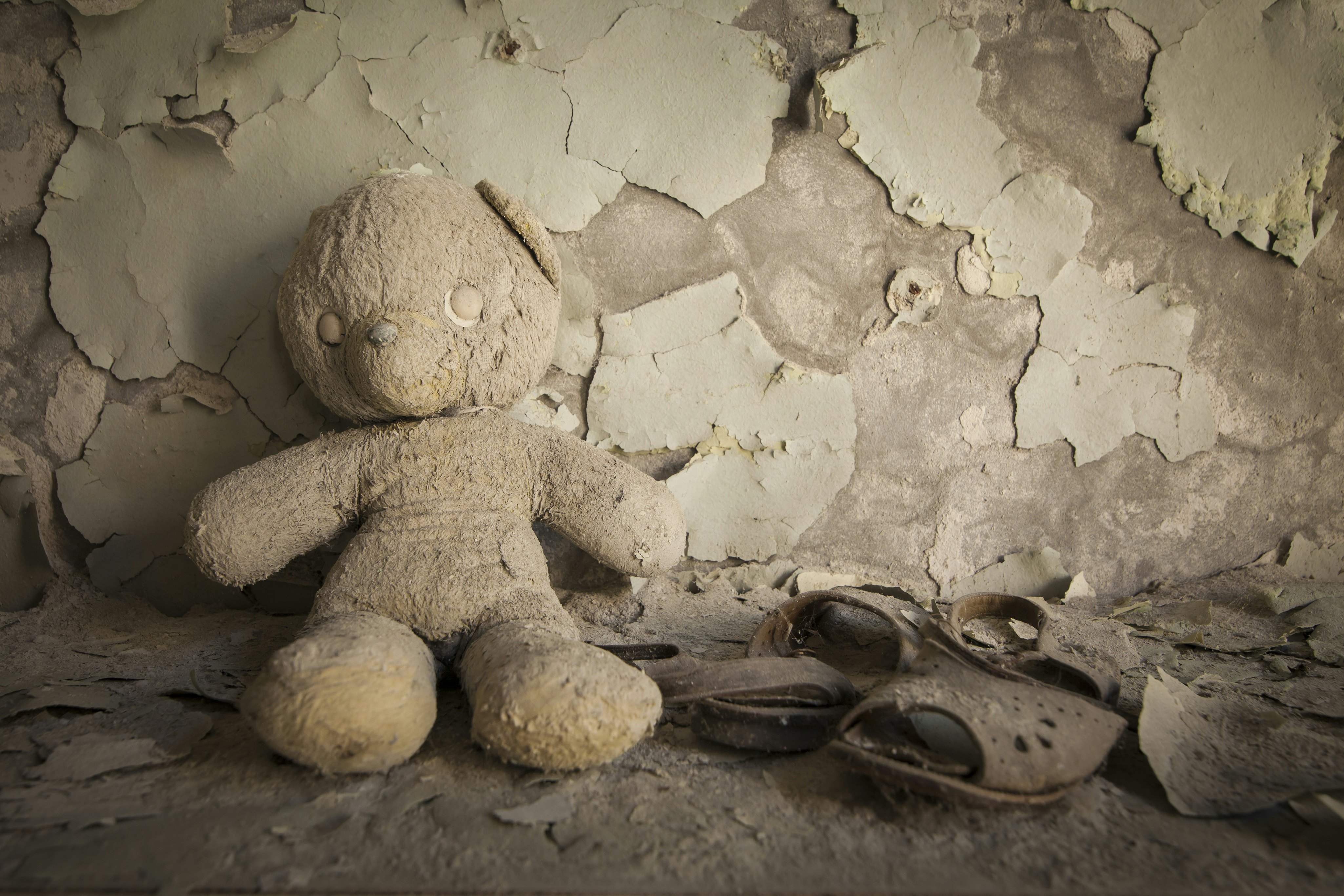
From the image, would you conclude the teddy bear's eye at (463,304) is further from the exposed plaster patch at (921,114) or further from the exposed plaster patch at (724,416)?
the exposed plaster patch at (921,114)

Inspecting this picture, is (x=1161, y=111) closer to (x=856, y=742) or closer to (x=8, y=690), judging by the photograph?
(x=856, y=742)

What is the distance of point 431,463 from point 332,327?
0.31 metres

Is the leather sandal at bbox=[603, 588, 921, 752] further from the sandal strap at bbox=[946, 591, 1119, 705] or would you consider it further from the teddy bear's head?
the teddy bear's head

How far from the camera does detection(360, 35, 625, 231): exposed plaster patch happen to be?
161 cm

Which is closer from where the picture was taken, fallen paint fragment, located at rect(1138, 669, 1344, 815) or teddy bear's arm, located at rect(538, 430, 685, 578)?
fallen paint fragment, located at rect(1138, 669, 1344, 815)

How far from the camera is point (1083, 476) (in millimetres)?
1825

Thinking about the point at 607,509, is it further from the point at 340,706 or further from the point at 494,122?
the point at 494,122

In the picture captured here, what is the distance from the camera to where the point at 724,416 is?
5.64ft

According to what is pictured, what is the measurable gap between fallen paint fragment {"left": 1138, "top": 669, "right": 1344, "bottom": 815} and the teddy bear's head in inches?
49.6

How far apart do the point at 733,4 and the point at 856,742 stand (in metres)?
1.60

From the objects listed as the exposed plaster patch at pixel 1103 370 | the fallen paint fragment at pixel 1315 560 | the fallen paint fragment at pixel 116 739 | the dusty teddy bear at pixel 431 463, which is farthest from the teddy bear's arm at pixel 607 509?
the fallen paint fragment at pixel 1315 560

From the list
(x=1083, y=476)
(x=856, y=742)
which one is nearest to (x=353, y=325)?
(x=856, y=742)

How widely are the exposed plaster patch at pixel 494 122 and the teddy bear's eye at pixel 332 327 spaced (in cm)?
51

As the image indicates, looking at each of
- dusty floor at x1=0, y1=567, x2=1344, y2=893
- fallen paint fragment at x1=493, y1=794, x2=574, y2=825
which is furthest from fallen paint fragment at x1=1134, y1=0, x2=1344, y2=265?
fallen paint fragment at x1=493, y1=794, x2=574, y2=825
